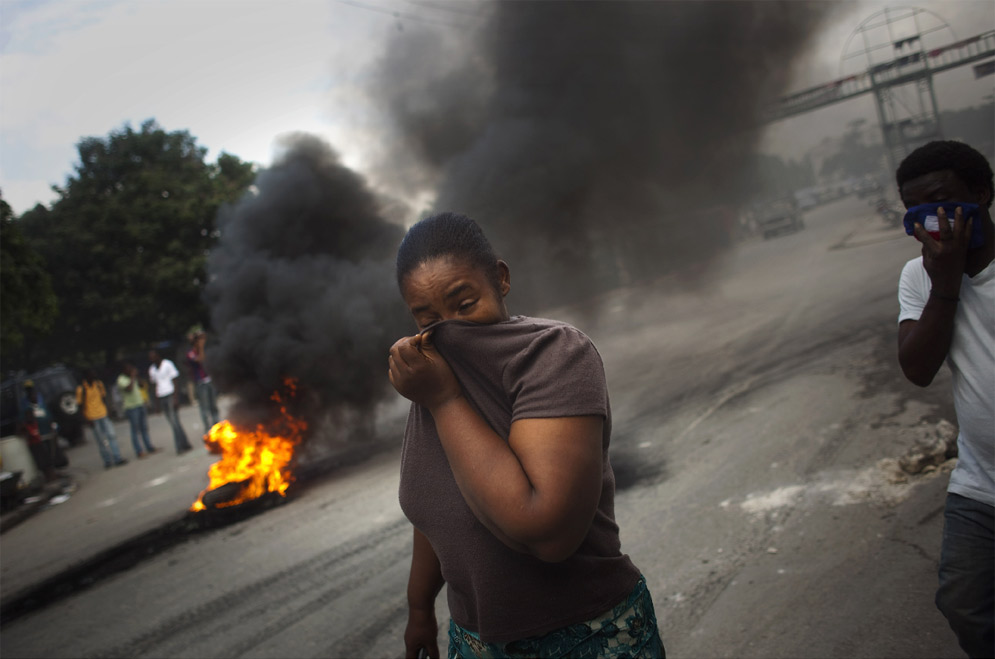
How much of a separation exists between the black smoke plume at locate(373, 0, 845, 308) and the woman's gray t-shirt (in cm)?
956

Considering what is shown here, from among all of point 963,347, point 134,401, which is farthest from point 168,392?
point 963,347

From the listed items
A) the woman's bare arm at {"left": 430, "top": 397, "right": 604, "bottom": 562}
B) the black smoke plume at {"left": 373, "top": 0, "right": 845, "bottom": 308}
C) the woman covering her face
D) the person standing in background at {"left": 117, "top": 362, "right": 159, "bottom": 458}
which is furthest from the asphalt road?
the black smoke plume at {"left": 373, "top": 0, "right": 845, "bottom": 308}

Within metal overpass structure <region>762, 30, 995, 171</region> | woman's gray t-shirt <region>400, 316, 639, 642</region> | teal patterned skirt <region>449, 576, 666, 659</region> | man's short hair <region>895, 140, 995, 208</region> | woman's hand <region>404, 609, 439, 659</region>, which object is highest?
metal overpass structure <region>762, 30, 995, 171</region>

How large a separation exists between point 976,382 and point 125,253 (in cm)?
2490

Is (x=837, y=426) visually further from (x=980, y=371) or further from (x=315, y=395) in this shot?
(x=315, y=395)

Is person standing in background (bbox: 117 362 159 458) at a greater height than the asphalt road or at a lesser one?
greater

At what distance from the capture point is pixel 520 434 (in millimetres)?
1146

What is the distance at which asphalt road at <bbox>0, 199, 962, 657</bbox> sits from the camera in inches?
117

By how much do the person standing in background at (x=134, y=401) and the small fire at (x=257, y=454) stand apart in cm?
457

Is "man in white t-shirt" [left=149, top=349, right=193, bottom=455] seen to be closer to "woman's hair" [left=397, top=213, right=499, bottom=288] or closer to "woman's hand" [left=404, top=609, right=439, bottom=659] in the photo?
"woman's hand" [left=404, top=609, right=439, bottom=659]

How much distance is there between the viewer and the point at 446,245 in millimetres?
1363

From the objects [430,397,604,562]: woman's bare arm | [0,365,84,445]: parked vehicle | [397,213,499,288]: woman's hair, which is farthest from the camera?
[0,365,84,445]: parked vehicle

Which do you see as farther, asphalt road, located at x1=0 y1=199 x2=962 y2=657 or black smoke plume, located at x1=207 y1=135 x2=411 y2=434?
black smoke plume, located at x1=207 y1=135 x2=411 y2=434

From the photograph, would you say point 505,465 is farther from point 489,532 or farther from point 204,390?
point 204,390
